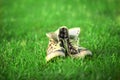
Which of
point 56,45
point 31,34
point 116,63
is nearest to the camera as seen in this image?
point 116,63

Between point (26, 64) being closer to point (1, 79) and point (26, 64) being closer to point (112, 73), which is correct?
point (1, 79)

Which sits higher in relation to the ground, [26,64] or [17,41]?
[17,41]

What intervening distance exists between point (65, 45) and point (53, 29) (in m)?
2.88

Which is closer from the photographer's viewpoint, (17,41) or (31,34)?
(17,41)

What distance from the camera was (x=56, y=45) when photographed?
7.09 meters

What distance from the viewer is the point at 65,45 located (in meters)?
7.14

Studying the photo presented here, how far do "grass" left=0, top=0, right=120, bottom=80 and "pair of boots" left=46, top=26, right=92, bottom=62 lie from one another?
144mm

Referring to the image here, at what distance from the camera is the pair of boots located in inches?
269

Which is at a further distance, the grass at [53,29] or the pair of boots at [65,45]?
the pair of boots at [65,45]

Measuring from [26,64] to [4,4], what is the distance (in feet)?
23.6

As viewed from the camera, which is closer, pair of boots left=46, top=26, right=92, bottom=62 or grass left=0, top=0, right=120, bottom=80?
grass left=0, top=0, right=120, bottom=80

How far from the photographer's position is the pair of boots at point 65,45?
6.84 meters

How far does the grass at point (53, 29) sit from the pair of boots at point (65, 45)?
0.14 meters

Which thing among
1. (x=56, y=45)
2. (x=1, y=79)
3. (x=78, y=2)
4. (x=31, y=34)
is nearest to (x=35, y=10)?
(x=78, y=2)
